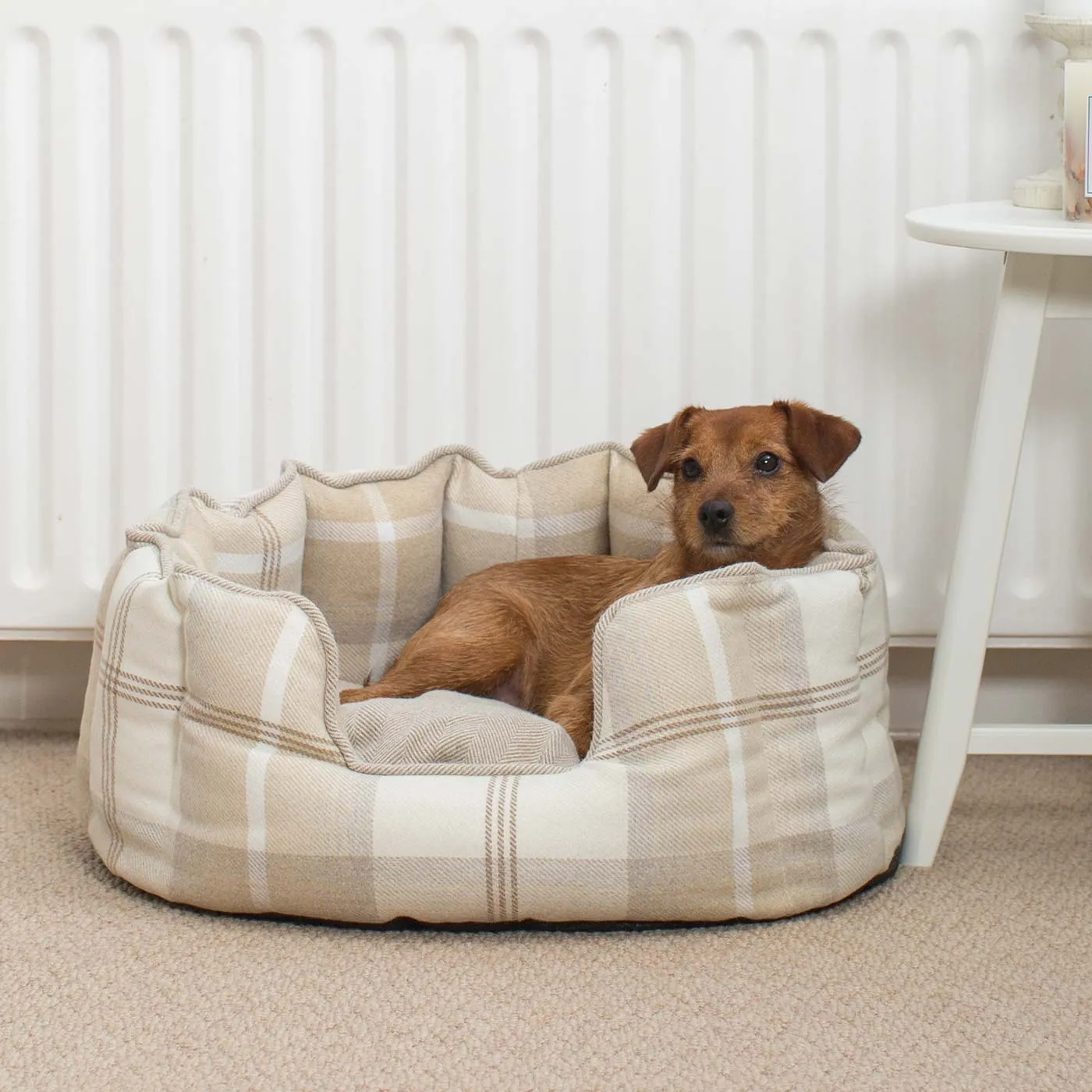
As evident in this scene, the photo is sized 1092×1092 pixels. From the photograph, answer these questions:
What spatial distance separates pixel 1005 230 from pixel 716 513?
1.54ft

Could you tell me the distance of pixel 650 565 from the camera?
2041 mm

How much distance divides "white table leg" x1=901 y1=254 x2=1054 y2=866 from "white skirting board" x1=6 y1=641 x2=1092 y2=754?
524 millimetres

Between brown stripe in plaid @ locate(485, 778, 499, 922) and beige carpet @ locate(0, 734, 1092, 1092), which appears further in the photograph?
brown stripe in plaid @ locate(485, 778, 499, 922)

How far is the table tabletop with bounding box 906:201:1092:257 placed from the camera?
5.13 feet

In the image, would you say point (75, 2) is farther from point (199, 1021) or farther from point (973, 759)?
point (973, 759)

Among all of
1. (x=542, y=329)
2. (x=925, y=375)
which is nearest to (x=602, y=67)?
(x=542, y=329)

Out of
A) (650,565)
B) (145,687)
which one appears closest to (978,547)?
(650,565)

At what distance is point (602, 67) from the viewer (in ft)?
6.98

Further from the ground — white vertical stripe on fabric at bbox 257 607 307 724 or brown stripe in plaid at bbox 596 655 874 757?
white vertical stripe on fabric at bbox 257 607 307 724

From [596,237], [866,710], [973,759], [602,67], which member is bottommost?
[973,759]

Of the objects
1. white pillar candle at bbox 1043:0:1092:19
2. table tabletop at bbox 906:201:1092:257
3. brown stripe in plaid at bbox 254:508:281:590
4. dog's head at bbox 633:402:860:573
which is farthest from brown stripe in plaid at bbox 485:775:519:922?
white pillar candle at bbox 1043:0:1092:19

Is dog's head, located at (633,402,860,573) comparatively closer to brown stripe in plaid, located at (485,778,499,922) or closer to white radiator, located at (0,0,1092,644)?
white radiator, located at (0,0,1092,644)

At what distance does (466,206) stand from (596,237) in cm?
19

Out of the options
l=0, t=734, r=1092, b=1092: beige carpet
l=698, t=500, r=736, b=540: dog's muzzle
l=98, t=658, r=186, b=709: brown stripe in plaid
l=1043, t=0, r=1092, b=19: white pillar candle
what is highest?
l=1043, t=0, r=1092, b=19: white pillar candle
